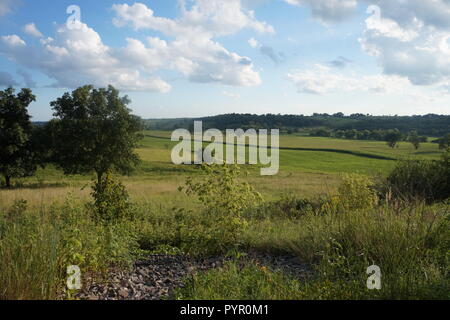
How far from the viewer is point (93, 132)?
93.1 feet

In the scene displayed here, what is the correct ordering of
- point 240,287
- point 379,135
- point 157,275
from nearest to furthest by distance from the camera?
point 240,287, point 157,275, point 379,135

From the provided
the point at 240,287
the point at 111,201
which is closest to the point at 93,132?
the point at 111,201

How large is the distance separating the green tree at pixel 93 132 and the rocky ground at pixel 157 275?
888 inches

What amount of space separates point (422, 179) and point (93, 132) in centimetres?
2333

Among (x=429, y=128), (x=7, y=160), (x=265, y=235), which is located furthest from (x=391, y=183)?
(x=429, y=128)

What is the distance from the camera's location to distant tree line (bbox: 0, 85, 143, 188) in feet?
94.1

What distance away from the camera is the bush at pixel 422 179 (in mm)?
12750

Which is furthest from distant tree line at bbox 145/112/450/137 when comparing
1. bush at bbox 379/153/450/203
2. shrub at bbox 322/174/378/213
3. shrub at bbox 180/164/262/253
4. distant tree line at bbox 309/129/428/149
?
shrub at bbox 180/164/262/253

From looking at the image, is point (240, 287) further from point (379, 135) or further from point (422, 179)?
point (379, 135)

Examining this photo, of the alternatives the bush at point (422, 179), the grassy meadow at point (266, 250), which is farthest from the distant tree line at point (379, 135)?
the grassy meadow at point (266, 250)

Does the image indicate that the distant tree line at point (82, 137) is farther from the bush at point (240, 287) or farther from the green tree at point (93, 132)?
the bush at point (240, 287)

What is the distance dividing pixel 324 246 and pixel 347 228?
62 centimetres

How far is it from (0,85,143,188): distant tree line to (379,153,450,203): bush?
21.1 m

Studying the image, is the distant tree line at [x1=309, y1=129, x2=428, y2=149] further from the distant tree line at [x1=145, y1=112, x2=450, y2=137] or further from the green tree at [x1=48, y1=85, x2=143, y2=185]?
the green tree at [x1=48, y1=85, x2=143, y2=185]
